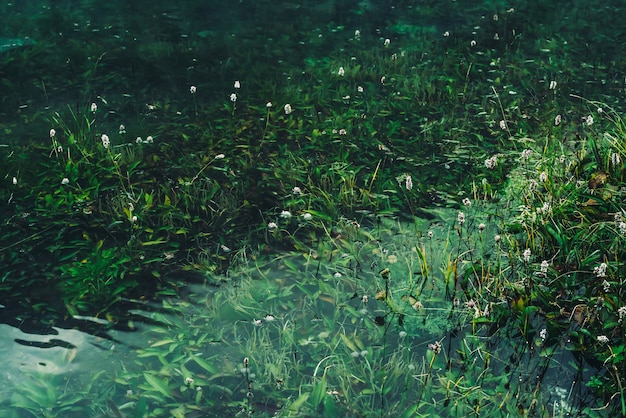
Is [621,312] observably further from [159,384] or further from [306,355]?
[159,384]

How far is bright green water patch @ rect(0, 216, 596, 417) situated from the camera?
121 inches

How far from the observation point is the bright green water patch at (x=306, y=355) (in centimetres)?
308

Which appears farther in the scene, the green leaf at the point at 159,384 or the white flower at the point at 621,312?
the green leaf at the point at 159,384

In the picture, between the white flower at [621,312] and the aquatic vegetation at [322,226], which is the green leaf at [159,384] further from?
the white flower at [621,312]

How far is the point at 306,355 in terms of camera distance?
3352 millimetres

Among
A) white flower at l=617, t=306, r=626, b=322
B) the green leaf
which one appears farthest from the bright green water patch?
white flower at l=617, t=306, r=626, b=322

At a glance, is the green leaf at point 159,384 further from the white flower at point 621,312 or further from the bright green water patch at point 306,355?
the white flower at point 621,312

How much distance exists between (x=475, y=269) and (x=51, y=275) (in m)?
2.36

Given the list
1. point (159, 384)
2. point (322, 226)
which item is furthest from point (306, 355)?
point (322, 226)

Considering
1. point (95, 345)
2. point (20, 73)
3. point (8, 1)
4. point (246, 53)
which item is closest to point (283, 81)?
point (246, 53)

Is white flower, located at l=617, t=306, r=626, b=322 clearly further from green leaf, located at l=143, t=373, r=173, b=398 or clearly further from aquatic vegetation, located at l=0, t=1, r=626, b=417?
green leaf, located at l=143, t=373, r=173, b=398

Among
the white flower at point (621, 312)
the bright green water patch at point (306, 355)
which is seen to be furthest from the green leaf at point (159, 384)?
the white flower at point (621, 312)

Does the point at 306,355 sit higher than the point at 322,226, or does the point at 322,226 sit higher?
the point at 322,226

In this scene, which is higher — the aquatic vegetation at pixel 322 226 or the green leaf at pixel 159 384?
the aquatic vegetation at pixel 322 226
